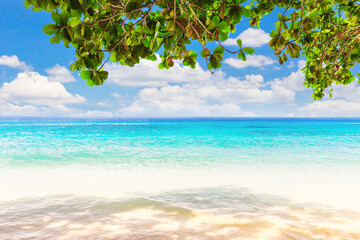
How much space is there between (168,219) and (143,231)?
0.76 meters

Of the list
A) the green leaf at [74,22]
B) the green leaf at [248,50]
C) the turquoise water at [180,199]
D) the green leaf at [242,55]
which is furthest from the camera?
the turquoise water at [180,199]

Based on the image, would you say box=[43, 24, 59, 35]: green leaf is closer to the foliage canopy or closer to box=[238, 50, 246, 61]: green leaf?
the foliage canopy

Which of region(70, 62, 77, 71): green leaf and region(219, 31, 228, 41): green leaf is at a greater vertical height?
region(219, 31, 228, 41): green leaf

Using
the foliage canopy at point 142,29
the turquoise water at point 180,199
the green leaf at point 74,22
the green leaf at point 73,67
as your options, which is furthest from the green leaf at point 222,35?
the turquoise water at point 180,199

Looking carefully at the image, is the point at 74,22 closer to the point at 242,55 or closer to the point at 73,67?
the point at 73,67

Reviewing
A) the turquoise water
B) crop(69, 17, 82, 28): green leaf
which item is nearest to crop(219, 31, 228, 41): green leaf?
crop(69, 17, 82, 28): green leaf

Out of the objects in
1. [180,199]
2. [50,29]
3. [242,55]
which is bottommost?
[180,199]

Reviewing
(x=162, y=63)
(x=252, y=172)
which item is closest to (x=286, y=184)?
(x=252, y=172)

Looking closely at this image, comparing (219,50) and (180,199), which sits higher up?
(219,50)

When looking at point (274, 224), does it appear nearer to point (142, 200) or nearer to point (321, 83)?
point (142, 200)

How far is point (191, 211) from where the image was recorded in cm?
523

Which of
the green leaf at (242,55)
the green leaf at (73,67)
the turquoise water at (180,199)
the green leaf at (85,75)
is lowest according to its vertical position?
the turquoise water at (180,199)

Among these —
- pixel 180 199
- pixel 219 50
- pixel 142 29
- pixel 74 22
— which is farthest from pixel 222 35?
pixel 180 199

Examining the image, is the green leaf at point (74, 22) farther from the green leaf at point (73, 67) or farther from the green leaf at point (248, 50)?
the green leaf at point (248, 50)
